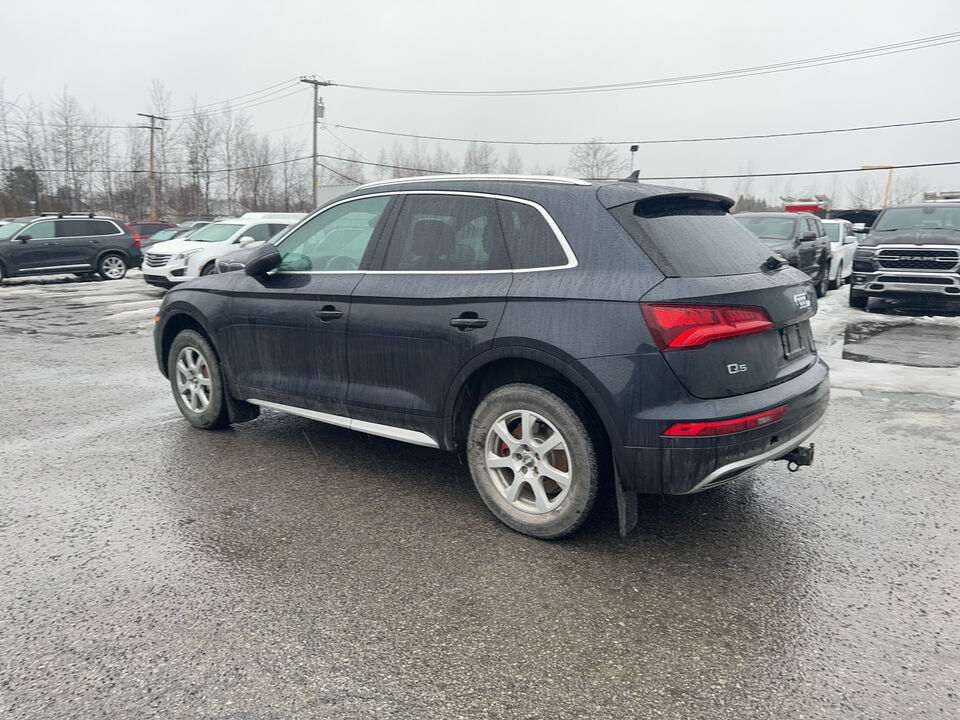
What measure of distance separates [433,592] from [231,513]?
144cm

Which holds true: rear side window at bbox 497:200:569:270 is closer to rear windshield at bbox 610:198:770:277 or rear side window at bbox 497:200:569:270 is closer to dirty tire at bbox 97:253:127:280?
rear windshield at bbox 610:198:770:277

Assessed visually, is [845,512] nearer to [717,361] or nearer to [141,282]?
[717,361]

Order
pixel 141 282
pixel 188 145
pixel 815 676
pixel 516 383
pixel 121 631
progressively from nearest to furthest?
1. pixel 815 676
2. pixel 121 631
3. pixel 516 383
4. pixel 141 282
5. pixel 188 145

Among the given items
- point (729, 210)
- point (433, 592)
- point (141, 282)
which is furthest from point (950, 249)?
point (141, 282)

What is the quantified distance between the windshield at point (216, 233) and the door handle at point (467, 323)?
593 inches

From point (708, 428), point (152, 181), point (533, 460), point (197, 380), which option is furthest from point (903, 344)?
point (152, 181)

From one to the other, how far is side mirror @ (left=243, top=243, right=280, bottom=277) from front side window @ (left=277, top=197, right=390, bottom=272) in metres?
0.07

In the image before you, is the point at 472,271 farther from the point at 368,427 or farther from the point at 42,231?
the point at 42,231

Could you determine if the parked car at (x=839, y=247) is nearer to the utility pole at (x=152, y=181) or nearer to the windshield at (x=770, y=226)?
the windshield at (x=770, y=226)

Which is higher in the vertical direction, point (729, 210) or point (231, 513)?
point (729, 210)

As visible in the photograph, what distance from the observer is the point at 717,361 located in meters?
3.18

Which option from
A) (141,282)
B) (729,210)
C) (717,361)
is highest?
(729,210)

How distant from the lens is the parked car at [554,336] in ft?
10.4

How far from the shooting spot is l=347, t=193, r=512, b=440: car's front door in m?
3.72
